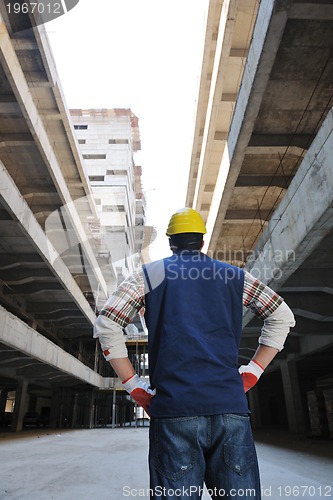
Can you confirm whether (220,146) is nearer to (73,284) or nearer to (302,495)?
(73,284)

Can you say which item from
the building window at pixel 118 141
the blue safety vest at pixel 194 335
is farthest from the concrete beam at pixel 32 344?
the building window at pixel 118 141

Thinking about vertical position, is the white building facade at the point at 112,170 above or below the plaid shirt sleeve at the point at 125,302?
above

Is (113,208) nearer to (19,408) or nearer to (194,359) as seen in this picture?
(19,408)

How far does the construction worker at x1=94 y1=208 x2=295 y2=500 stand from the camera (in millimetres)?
1631

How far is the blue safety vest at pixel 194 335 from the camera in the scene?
1698mm

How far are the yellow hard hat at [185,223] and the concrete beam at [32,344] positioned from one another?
11.2 m

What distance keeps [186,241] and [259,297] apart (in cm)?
51

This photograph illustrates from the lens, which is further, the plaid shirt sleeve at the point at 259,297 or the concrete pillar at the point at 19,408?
the concrete pillar at the point at 19,408

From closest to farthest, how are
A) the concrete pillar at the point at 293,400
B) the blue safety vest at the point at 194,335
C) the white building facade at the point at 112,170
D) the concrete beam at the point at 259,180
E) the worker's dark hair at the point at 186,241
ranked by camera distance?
the blue safety vest at the point at 194,335 → the worker's dark hair at the point at 186,241 → the concrete beam at the point at 259,180 → the concrete pillar at the point at 293,400 → the white building facade at the point at 112,170

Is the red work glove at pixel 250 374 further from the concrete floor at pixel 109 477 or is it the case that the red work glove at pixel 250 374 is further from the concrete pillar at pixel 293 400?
the concrete pillar at pixel 293 400

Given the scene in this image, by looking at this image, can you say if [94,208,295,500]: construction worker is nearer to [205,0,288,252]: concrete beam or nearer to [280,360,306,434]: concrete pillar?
[205,0,288,252]: concrete beam

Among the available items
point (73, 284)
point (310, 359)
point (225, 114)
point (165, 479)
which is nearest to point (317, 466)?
point (165, 479)

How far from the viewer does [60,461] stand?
780cm

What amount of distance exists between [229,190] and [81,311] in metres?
14.5
